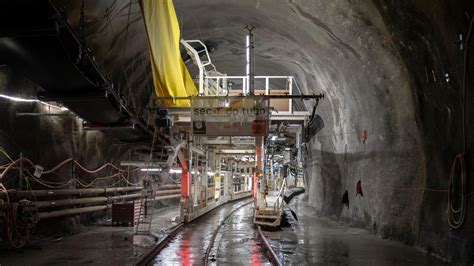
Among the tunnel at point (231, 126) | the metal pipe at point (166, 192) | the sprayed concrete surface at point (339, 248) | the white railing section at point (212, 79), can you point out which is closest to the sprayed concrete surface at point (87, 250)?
the tunnel at point (231, 126)

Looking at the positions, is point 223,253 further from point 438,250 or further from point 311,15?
point 311,15

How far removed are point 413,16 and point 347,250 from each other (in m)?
5.38

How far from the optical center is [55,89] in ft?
29.2

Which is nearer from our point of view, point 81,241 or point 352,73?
point 81,241

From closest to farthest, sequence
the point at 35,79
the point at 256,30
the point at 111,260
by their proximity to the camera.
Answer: the point at 35,79 → the point at 111,260 → the point at 256,30

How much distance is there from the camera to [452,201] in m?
8.65

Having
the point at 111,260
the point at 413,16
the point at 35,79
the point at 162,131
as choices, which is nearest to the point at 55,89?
the point at 35,79

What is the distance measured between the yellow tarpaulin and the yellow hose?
22.2 feet

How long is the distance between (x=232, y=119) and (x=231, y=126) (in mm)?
216

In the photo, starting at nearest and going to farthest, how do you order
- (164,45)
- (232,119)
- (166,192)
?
1. (164,45)
2. (232,119)
3. (166,192)

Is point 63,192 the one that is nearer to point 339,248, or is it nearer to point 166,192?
point 339,248

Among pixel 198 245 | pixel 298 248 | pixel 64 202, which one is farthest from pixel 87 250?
pixel 298 248

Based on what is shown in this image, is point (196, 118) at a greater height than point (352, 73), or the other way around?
point (352, 73)

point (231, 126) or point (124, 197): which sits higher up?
point (231, 126)
